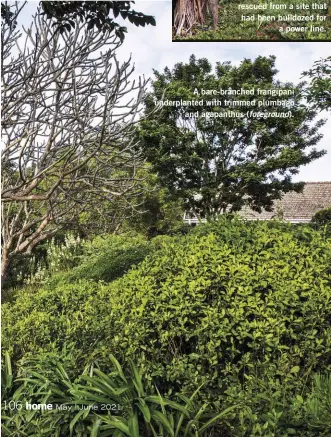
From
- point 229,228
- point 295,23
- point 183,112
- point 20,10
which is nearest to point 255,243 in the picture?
point 229,228

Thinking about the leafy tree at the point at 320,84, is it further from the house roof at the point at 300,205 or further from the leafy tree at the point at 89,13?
the leafy tree at the point at 89,13

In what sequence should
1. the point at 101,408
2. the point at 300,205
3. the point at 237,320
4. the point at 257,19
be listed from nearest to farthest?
the point at 237,320, the point at 101,408, the point at 257,19, the point at 300,205

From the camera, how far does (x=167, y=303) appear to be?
11.1 ft

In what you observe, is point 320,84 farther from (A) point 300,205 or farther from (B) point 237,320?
(B) point 237,320

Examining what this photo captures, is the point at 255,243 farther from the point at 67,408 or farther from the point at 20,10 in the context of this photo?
the point at 20,10

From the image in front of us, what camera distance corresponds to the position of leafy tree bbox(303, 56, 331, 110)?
377 centimetres

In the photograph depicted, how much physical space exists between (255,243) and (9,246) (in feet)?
6.30

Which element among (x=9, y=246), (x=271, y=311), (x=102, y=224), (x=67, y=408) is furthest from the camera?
(x=102, y=224)

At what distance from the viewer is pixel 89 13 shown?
13.0 ft

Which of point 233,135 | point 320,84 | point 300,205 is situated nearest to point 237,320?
point 300,205

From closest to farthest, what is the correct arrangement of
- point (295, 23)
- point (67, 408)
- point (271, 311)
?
point (271, 311) → point (67, 408) → point (295, 23)

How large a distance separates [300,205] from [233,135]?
2.22ft

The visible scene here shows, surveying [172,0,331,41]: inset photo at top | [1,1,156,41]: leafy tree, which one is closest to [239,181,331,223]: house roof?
[172,0,331,41]: inset photo at top

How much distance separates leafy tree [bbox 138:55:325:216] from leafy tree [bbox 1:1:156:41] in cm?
46
